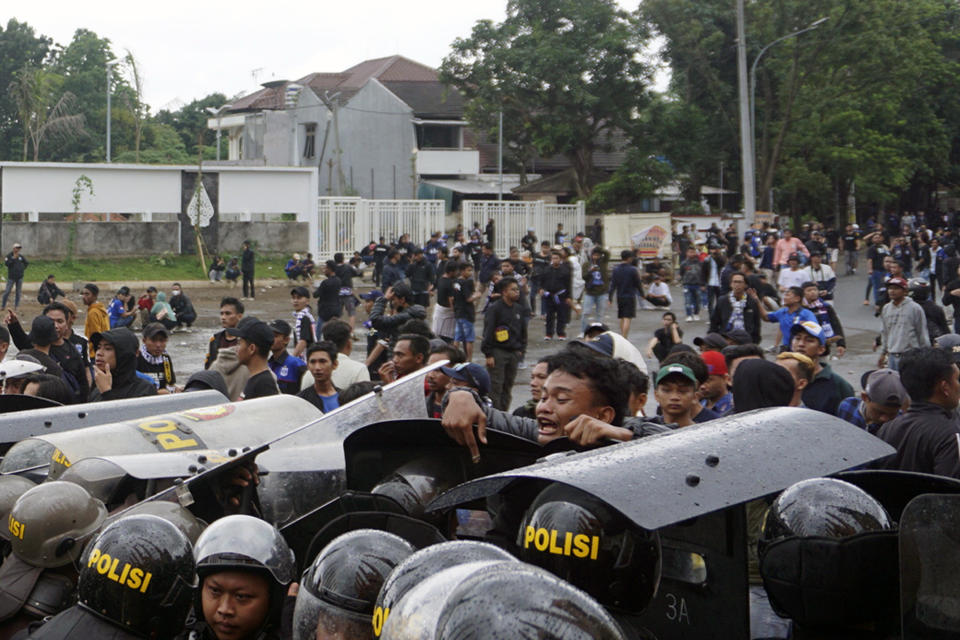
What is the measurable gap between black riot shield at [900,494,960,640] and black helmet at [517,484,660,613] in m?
0.58

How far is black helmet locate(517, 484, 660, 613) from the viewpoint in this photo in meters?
2.74

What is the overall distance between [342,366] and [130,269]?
79.3ft

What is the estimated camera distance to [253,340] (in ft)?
25.5

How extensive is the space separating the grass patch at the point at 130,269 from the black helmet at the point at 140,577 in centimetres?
2818

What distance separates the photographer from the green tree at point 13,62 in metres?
58.9

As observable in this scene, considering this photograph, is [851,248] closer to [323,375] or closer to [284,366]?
[284,366]

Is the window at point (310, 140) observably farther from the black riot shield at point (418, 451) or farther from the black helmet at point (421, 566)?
the black helmet at point (421, 566)

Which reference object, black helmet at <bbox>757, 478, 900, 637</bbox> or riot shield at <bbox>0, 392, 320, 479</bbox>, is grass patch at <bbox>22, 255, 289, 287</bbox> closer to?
riot shield at <bbox>0, 392, 320, 479</bbox>

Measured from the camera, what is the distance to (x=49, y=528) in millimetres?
3881

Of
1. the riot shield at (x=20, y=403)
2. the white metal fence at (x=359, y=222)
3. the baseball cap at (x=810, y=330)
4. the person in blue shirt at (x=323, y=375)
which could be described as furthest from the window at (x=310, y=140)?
the riot shield at (x=20, y=403)

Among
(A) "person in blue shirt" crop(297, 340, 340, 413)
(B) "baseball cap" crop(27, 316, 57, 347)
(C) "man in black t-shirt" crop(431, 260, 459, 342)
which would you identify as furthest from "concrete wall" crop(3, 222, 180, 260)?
(A) "person in blue shirt" crop(297, 340, 340, 413)

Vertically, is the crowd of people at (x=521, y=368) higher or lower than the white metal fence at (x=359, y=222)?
lower

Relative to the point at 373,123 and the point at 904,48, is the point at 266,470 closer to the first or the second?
the point at 904,48

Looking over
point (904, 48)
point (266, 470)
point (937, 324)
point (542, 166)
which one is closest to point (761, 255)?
point (904, 48)
